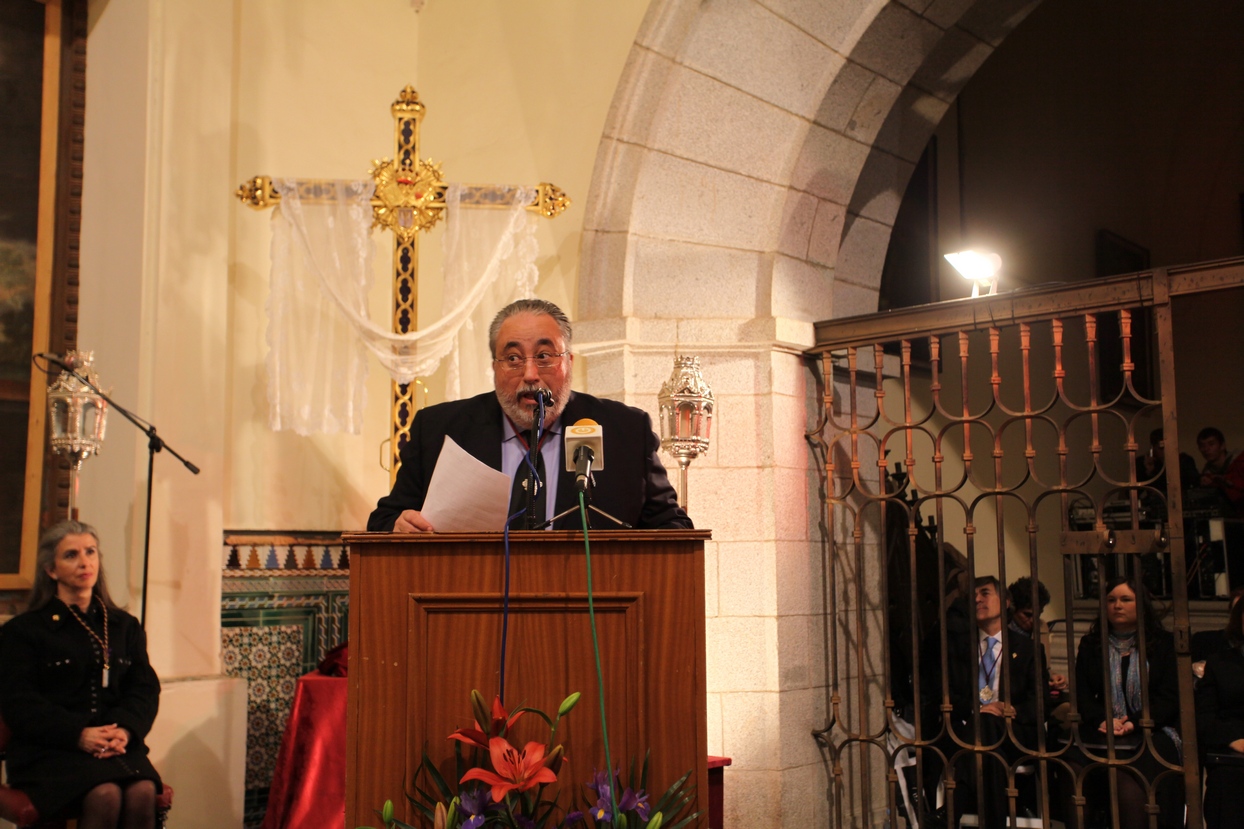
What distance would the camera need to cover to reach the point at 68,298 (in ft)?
17.1

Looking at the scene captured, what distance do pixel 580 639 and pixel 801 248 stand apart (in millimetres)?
3382

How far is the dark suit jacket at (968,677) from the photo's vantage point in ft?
14.7

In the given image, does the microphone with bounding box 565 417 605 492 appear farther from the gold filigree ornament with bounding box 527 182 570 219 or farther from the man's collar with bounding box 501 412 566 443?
the gold filigree ornament with bounding box 527 182 570 219

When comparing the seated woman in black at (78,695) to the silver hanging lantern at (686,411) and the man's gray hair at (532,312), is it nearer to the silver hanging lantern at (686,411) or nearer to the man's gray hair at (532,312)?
the silver hanging lantern at (686,411)

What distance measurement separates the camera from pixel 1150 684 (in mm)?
4527

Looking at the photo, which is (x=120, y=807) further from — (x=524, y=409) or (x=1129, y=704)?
(x=1129, y=704)

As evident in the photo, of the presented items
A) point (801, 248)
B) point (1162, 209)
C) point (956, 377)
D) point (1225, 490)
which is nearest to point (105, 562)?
point (801, 248)

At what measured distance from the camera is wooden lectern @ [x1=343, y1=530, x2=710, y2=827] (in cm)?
219

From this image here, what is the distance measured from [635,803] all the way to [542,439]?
103cm

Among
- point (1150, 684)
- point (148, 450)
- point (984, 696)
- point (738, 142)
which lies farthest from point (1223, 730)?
point (148, 450)

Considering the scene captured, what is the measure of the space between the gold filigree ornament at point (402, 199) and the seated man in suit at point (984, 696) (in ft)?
8.51

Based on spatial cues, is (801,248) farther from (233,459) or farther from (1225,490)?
(1225,490)

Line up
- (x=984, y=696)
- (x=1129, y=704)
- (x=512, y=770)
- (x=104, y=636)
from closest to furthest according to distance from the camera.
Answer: (x=512, y=770)
(x=104, y=636)
(x=1129, y=704)
(x=984, y=696)

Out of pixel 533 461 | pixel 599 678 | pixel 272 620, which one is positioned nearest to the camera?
pixel 599 678
